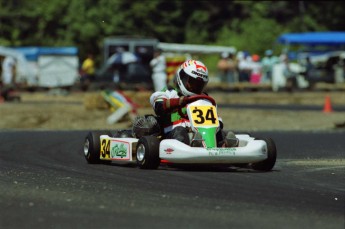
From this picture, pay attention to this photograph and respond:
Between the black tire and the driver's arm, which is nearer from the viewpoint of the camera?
the black tire

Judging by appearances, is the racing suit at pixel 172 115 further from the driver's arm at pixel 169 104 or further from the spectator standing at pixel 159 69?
the spectator standing at pixel 159 69

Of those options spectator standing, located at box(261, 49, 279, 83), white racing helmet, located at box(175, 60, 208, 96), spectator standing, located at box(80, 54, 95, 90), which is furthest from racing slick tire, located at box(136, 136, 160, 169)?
spectator standing, located at box(261, 49, 279, 83)

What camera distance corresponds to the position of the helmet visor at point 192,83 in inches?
461

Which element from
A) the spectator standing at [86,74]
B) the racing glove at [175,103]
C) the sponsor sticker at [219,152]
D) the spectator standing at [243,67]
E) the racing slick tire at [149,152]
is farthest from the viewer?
the spectator standing at [243,67]

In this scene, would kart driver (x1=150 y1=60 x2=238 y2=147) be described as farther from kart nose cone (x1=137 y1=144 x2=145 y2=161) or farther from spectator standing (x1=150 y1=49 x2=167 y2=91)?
spectator standing (x1=150 y1=49 x2=167 y2=91)

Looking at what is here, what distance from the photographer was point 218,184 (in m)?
9.41

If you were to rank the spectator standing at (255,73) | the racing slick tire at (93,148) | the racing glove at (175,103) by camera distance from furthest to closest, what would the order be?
the spectator standing at (255,73), the racing slick tire at (93,148), the racing glove at (175,103)

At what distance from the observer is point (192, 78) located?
461 inches

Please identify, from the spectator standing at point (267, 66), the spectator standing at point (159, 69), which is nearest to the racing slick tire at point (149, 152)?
the spectator standing at point (159, 69)

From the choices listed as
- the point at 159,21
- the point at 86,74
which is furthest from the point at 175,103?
the point at 159,21

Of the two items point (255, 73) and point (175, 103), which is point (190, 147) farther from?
point (255, 73)

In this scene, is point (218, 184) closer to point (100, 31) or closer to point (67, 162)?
point (67, 162)

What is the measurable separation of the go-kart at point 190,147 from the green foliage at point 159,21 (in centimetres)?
3526

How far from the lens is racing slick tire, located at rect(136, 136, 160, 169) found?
1080 centimetres
